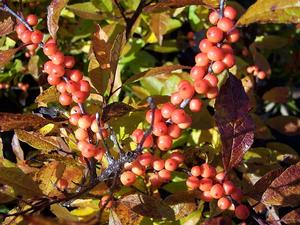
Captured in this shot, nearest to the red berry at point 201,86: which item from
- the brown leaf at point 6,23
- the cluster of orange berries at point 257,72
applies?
the brown leaf at point 6,23

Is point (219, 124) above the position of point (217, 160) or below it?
above

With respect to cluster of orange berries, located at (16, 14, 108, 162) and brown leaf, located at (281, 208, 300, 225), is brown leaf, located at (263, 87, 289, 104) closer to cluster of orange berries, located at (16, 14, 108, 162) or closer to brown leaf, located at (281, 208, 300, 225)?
brown leaf, located at (281, 208, 300, 225)

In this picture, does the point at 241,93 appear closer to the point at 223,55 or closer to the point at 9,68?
the point at 223,55

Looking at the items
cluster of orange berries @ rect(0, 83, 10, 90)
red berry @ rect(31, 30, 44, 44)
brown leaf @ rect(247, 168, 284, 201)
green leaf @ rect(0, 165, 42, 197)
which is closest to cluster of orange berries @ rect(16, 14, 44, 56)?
red berry @ rect(31, 30, 44, 44)

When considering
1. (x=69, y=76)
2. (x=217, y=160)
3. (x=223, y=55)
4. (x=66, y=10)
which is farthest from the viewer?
(x=66, y=10)

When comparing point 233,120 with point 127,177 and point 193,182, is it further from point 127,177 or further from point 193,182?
point 127,177

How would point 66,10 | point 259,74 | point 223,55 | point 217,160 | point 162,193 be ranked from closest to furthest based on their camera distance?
point 223,55 → point 217,160 → point 162,193 → point 259,74 → point 66,10

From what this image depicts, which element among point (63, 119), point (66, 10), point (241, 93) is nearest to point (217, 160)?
point (241, 93)

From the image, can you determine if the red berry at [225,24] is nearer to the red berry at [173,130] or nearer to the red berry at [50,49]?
the red berry at [173,130]
